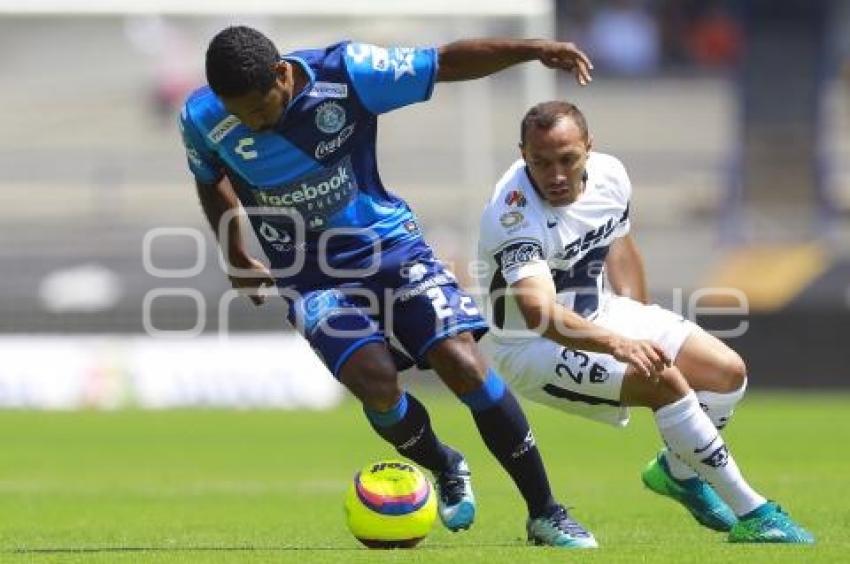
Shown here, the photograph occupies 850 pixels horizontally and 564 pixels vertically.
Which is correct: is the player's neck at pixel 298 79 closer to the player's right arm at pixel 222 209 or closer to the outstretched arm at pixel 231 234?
the player's right arm at pixel 222 209

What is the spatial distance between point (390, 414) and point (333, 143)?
4.20 feet

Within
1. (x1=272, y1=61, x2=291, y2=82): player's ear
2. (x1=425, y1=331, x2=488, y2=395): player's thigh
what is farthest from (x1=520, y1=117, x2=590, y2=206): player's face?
(x1=272, y1=61, x2=291, y2=82): player's ear

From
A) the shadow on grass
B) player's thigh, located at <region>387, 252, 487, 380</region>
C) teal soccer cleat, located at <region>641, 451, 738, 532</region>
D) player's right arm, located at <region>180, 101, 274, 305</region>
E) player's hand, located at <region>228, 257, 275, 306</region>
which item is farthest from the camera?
player's hand, located at <region>228, 257, 275, 306</region>

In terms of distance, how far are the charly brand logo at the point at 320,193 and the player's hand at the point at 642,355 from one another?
1633 millimetres

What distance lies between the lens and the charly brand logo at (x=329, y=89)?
8688 millimetres

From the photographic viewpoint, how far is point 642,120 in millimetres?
33406

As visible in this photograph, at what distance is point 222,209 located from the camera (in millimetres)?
9180

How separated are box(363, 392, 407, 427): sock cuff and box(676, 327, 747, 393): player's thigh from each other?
4.29 feet

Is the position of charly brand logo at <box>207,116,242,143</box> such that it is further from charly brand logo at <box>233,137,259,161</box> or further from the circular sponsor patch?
the circular sponsor patch

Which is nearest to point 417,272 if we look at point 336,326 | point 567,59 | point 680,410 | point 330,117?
point 336,326

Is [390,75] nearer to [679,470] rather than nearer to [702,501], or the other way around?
[679,470]

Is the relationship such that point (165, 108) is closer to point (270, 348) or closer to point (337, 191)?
Result: point (270, 348)

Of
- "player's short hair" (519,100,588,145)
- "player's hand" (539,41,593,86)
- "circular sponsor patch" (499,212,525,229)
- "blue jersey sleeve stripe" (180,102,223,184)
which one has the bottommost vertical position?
"circular sponsor patch" (499,212,525,229)

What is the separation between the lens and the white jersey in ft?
28.0
